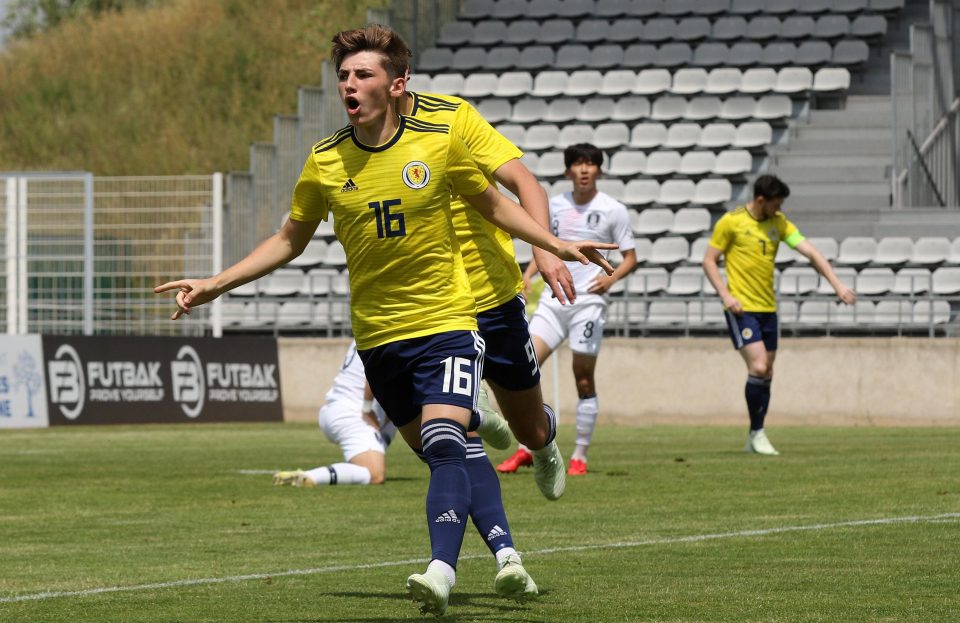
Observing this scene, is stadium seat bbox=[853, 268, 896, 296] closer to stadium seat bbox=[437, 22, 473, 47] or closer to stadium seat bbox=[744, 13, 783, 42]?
stadium seat bbox=[744, 13, 783, 42]

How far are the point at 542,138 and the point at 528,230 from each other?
24.7 meters

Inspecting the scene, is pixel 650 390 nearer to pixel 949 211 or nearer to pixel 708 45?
pixel 949 211

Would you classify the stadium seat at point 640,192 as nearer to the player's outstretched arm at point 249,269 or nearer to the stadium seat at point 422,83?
the stadium seat at point 422,83

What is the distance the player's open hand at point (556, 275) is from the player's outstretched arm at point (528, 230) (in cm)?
19

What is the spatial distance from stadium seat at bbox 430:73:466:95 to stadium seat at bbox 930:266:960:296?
1101cm

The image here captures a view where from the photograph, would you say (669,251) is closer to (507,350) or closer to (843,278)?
(843,278)

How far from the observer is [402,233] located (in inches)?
263

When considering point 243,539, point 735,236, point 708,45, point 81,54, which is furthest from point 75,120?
point 243,539

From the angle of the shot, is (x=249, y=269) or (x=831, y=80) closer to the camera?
(x=249, y=269)

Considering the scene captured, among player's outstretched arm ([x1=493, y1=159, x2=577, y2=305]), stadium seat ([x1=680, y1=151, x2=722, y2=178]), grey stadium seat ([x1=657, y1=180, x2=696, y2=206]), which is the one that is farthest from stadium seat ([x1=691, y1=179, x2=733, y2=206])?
player's outstretched arm ([x1=493, y1=159, x2=577, y2=305])

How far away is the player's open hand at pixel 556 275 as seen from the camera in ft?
23.4

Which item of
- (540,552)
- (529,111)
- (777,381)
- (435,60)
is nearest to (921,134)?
(777,381)

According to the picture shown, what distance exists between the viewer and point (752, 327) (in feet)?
53.3

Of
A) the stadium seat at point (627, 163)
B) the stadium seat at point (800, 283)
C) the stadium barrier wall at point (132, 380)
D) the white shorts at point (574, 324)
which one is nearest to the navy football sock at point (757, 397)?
the white shorts at point (574, 324)
